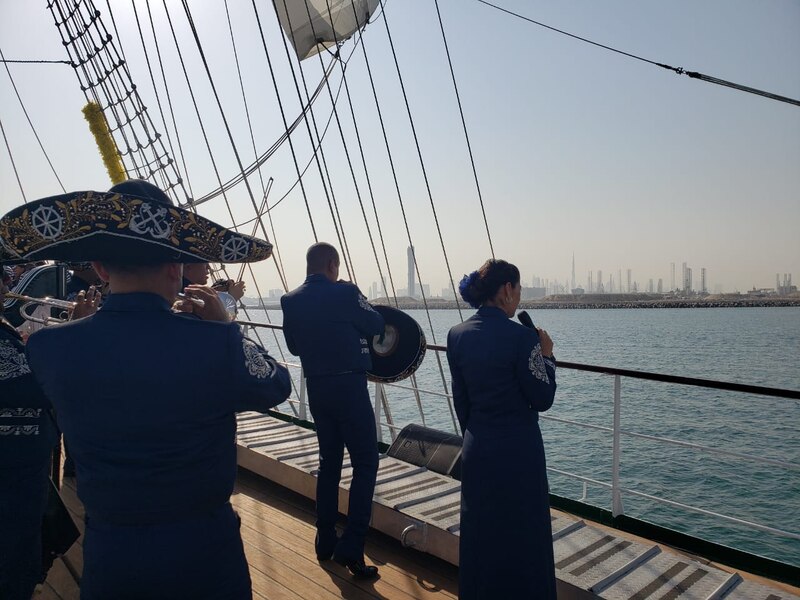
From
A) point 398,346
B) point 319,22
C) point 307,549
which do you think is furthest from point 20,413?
point 319,22

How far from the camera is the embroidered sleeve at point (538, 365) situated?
2268 mm

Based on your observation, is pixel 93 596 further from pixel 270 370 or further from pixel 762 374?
pixel 762 374

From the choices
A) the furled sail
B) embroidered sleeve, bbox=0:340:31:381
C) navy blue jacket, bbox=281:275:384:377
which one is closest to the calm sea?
navy blue jacket, bbox=281:275:384:377

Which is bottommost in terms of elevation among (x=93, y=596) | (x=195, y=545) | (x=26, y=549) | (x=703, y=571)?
(x=703, y=571)

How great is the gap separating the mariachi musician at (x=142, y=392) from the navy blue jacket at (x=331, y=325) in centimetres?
165

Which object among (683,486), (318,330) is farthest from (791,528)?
(318,330)

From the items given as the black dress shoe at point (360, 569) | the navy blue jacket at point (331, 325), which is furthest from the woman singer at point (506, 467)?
the navy blue jacket at point (331, 325)

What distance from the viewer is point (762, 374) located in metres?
38.0

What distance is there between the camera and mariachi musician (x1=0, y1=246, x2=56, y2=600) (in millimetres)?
1903

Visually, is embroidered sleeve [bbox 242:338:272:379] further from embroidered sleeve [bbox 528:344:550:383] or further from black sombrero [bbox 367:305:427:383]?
black sombrero [bbox 367:305:427:383]

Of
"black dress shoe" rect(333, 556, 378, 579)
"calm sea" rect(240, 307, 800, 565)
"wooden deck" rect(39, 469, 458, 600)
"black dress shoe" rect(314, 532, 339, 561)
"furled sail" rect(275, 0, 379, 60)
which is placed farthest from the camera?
"calm sea" rect(240, 307, 800, 565)

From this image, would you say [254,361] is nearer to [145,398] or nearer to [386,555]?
[145,398]

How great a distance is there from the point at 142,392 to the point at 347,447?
190 cm

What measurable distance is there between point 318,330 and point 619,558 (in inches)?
69.5
